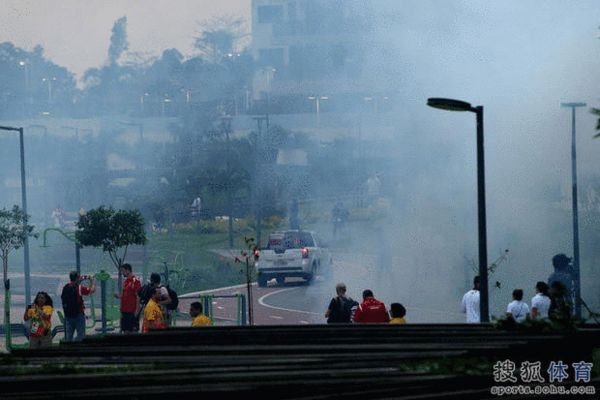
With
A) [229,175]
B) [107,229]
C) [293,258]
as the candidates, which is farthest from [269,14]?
[107,229]

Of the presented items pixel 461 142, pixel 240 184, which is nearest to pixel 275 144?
pixel 240 184

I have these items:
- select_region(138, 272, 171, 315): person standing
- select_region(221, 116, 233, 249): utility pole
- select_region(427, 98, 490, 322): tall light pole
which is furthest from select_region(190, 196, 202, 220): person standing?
select_region(427, 98, 490, 322): tall light pole

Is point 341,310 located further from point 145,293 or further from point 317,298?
point 317,298

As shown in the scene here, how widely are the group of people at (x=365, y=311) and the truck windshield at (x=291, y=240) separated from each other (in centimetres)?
1793

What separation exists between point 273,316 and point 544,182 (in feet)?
28.9

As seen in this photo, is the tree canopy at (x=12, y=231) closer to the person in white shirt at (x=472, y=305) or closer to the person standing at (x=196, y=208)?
the person in white shirt at (x=472, y=305)

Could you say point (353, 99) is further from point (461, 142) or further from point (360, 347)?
point (360, 347)

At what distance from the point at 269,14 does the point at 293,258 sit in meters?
30.2

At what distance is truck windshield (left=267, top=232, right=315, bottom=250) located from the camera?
3525cm

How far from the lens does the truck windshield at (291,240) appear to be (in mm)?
35250

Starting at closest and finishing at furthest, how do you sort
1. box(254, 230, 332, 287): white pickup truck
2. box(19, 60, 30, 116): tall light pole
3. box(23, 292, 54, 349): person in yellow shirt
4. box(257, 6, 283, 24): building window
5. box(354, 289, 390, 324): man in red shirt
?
box(354, 289, 390, 324): man in red shirt < box(23, 292, 54, 349): person in yellow shirt < box(254, 230, 332, 287): white pickup truck < box(257, 6, 283, 24): building window < box(19, 60, 30, 116): tall light pole

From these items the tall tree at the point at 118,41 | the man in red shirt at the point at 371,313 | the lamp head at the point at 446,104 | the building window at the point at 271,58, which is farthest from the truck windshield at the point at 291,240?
the tall tree at the point at 118,41

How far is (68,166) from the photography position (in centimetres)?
6022

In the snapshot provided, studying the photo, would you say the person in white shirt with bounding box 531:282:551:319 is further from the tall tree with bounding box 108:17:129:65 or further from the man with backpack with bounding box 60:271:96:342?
the tall tree with bounding box 108:17:129:65
